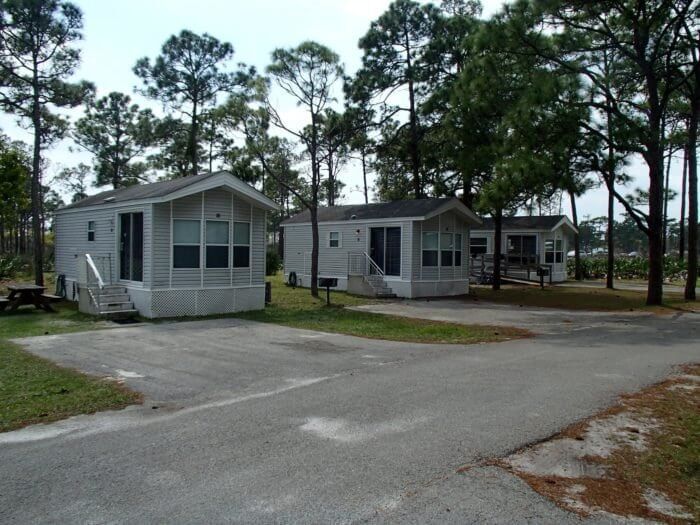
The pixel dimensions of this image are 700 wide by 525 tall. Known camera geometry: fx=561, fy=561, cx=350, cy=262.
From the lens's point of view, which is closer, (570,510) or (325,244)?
(570,510)

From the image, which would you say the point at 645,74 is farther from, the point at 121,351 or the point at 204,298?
the point at 121,351

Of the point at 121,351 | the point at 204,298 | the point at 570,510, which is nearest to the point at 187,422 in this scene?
the point at 570,510

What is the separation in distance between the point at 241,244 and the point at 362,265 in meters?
7.57

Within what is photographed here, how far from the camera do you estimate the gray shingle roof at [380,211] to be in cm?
2108

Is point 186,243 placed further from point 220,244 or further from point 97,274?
point 97,274

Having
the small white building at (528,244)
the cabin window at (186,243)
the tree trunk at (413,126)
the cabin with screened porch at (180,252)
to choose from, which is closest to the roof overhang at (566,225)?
the small white building at (528,244)

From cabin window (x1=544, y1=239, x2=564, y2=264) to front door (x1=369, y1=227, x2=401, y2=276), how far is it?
13665 millimetres

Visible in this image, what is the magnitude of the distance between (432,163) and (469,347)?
1726 cm

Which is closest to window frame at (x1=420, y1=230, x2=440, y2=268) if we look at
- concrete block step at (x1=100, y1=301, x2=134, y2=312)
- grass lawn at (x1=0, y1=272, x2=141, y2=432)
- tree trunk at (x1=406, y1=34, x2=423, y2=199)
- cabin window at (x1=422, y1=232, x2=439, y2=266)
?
cabin window at (x1=422, y1=232, x2=439, y2=266)

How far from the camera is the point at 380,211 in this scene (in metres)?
22.8

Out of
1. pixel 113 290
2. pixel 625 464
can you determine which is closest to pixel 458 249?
pixel 113 290

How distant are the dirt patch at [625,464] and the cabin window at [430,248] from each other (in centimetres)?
1543

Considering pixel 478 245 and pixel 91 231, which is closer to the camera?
pixel 91 231

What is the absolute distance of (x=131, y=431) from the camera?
5.23 m
